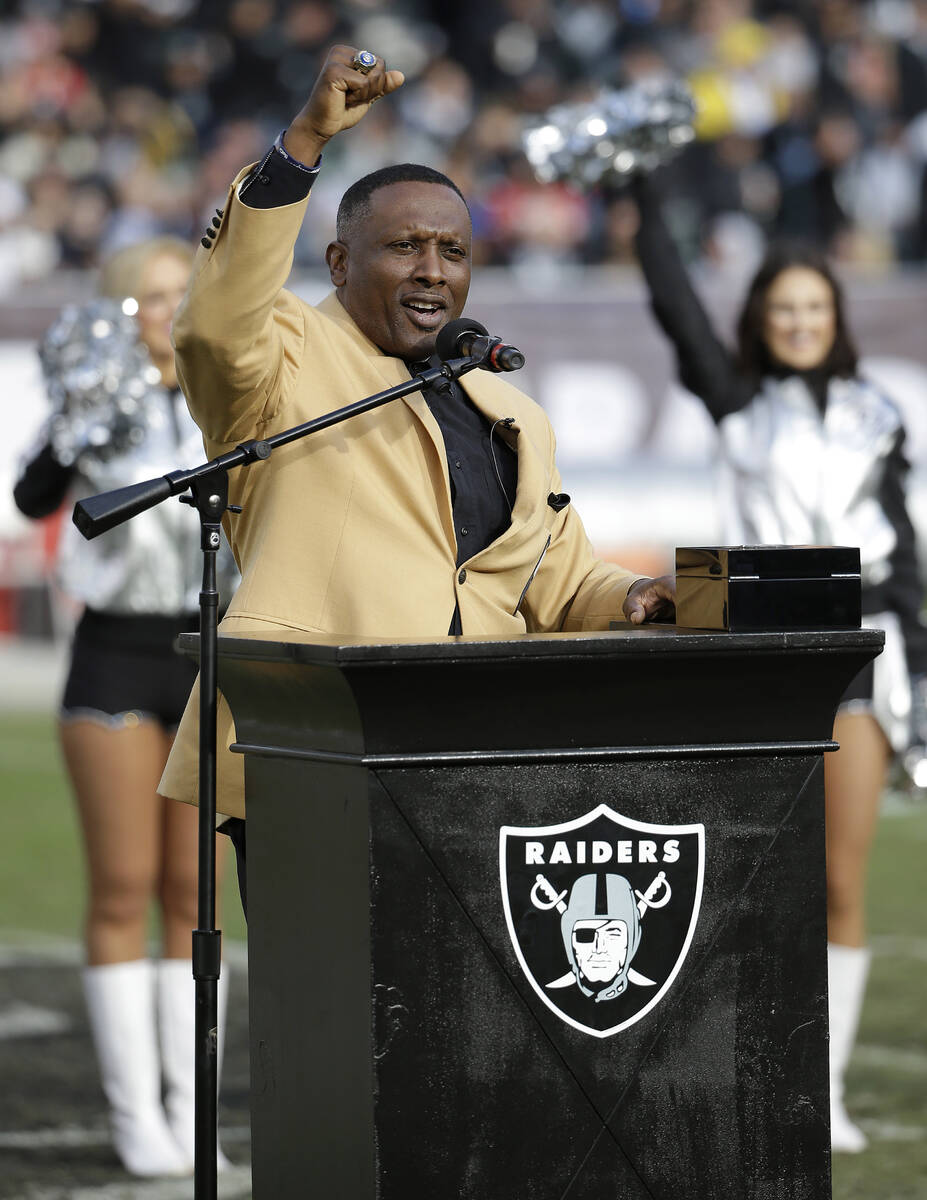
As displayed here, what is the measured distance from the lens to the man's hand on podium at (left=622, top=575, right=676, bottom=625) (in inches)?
119

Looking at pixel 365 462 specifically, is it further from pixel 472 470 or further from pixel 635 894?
pixel 635 894

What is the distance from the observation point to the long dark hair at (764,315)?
Result: 4.90m

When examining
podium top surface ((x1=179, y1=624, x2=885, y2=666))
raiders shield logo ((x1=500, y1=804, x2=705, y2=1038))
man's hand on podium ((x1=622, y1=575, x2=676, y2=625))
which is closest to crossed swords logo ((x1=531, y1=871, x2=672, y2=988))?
raiders shield logo ((x1=500, y1=804, x2=705, y2=1038))

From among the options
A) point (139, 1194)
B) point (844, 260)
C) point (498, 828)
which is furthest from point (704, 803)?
point (844, 260)

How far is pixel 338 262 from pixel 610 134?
1761mm

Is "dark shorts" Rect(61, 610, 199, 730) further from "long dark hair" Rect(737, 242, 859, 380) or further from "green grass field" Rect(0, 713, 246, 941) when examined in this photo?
"long dark hair" Rect(737, 242, 859, 380)

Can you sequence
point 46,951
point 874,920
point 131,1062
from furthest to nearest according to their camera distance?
1. point 874,920
2. point 46,951
3. point 131,1062

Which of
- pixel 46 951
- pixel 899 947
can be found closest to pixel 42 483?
pixel 46 951

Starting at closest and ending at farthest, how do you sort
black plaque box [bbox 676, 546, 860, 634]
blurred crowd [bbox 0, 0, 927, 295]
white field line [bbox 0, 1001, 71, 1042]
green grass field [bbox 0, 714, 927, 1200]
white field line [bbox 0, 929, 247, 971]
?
black plaque box [bbox 676, 546, 860, 634] → green grass field [bbox 0, 714, 927, 1200] → white field line [bbox 0, 1001, 71, 1042] → white field line [bbox 0, 929, 247, 971] → blurred crowd [bbox 0, 0, 927, 295]

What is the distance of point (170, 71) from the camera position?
53.0 feet

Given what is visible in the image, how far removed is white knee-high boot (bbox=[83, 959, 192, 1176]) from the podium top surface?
2077mm

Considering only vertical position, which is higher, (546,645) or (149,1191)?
(546,645)

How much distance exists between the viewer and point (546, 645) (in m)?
2.47

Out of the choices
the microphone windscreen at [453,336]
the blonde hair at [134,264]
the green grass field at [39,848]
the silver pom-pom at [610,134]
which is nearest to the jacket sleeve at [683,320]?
the silver pom-pom at [610,134]
